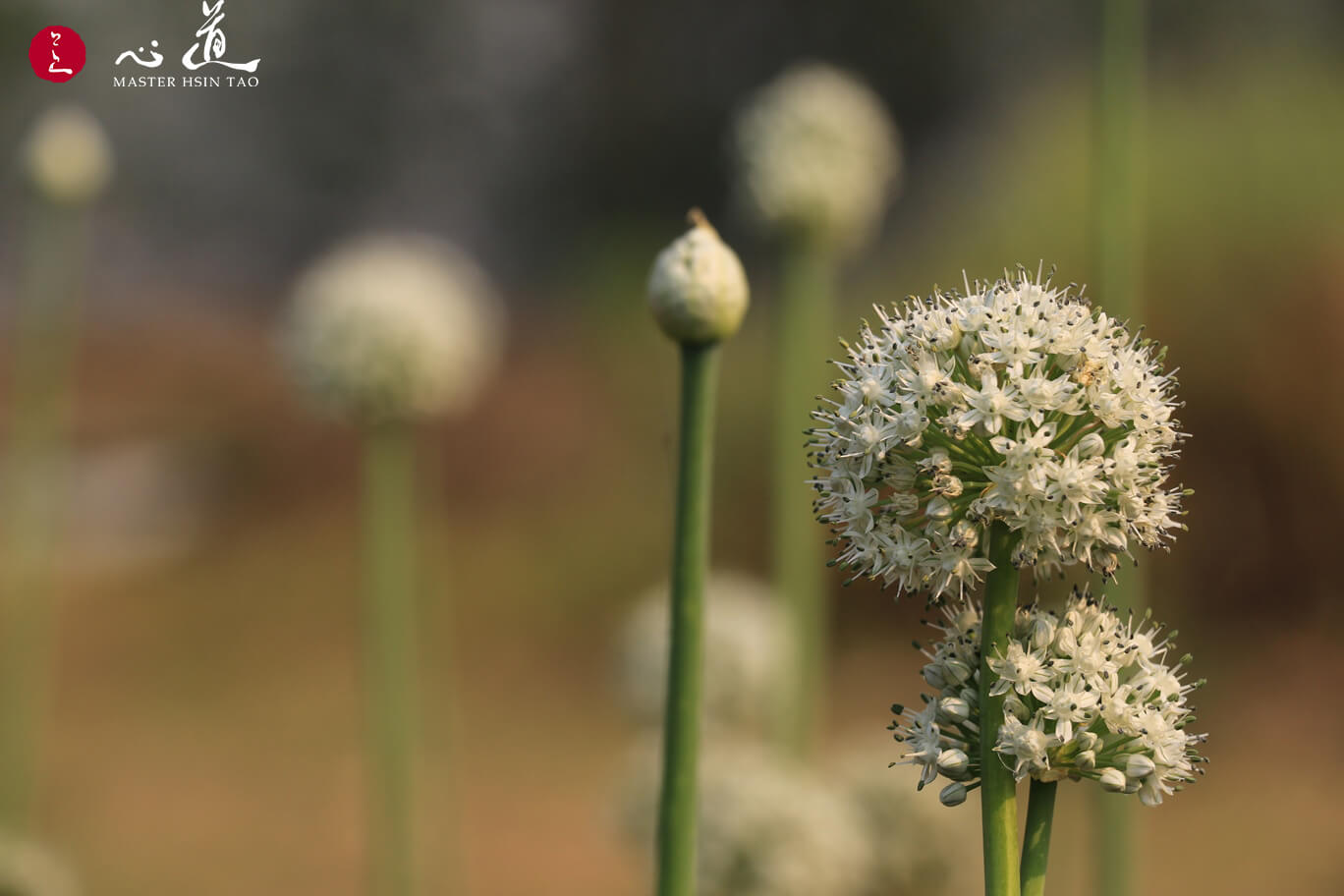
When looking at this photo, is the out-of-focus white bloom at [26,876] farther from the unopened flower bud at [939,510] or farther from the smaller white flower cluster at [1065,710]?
the unopened flower bud at [939,510]

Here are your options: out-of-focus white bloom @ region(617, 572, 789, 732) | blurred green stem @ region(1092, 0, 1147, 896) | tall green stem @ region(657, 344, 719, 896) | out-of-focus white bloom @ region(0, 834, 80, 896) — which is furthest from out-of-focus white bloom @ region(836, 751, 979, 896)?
tall green stem @ region(657, 344, 719, 896)

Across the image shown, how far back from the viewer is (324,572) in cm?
1308

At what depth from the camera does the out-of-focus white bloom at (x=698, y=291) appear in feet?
4.64

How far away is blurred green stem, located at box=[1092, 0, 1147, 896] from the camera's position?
96.7 inches

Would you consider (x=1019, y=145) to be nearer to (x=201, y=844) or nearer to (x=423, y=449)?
(x=423, y=449)

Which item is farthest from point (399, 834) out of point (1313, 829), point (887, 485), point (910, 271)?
point (910, 271)

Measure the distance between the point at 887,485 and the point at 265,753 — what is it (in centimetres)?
908

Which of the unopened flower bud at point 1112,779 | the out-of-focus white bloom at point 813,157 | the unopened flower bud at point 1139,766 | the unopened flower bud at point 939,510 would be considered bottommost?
the unopened flower bud at point 1112,779

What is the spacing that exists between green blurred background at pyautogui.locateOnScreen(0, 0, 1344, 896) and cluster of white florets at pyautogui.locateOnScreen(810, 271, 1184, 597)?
1992mm

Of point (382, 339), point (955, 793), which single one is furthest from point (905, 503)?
point (382, 339)

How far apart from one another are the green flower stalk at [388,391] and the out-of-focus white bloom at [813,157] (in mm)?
1105

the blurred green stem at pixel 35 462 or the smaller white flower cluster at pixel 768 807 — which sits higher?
the blurred green stem at pixel 35 462

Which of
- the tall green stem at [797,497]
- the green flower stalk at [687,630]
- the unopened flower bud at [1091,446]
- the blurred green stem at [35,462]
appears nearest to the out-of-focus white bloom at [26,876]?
the blurred green stem at [35,462]

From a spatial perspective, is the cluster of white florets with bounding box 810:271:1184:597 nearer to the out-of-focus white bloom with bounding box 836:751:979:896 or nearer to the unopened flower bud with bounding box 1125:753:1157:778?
the unopened flower bud with bounding box 1125:753:1157:778
